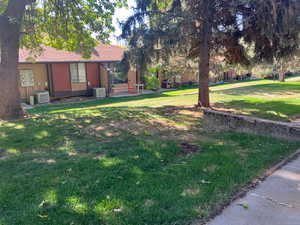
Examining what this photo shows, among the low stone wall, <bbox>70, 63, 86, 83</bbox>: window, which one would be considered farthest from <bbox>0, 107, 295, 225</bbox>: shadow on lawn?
<bbox>70, 63, 86, 83</bbox>: window

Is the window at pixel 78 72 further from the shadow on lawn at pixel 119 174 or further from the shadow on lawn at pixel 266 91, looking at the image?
the shadow on lawn at pixel 119 174

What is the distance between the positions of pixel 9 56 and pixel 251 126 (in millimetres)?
7829

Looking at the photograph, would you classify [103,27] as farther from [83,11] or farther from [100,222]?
[100,222]

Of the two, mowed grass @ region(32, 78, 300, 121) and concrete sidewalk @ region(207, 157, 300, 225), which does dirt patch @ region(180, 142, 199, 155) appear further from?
mowed grass @ region(32, 78, 300, 121)

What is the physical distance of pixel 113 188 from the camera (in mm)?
3373

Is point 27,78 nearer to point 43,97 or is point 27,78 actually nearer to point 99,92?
point 43,97

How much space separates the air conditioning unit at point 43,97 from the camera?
55.8ft

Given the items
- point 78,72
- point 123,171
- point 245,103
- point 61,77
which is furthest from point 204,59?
point 61,77

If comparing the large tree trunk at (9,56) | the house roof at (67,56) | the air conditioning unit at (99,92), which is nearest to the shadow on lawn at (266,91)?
the house roof at (67,56)

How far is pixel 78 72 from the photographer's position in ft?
63.1

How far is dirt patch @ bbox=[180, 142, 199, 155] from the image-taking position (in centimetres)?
474

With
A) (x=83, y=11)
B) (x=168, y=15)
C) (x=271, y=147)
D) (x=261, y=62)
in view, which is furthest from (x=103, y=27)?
(x=271, y=147)

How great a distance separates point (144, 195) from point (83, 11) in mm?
9139

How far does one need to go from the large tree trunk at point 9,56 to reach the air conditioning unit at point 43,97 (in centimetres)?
871
